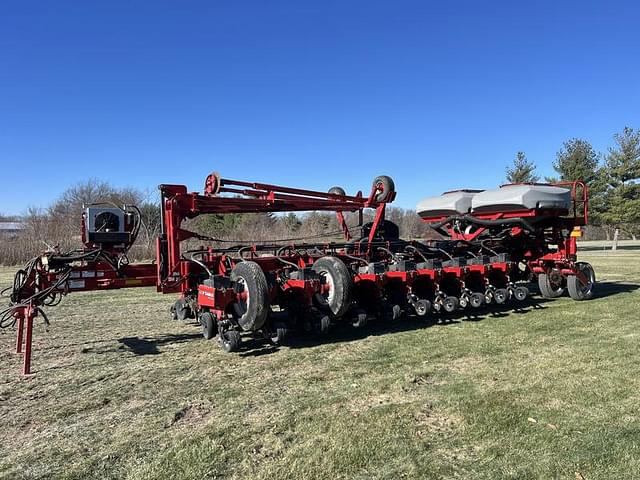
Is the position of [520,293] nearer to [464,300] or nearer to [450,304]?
[464,300]

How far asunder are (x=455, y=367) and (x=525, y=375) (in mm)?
690

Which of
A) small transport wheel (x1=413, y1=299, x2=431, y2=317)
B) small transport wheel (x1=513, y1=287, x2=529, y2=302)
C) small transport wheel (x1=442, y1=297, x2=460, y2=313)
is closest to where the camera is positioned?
small transport wheel (x1=413, y1=299, x2=431, y2=317)

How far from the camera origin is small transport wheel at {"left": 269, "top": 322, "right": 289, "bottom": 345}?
243 inches

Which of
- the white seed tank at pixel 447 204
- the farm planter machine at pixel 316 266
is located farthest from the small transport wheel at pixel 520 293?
the white seed tank at pixel 447 204

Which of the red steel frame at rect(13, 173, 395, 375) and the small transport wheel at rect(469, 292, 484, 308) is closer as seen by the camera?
the red steel frame at rect(13, 173, 395, 375)

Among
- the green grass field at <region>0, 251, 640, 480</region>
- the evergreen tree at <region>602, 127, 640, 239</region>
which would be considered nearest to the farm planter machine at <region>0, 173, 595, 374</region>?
the green grass field at <region>0, 251, 640, 480</region>

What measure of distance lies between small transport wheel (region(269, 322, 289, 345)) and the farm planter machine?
0.01 m

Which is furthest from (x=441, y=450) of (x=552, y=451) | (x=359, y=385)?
(x=359, y=385)

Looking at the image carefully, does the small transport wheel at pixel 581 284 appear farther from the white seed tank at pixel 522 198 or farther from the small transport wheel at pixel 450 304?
the small transport wheel at pixel 450 304

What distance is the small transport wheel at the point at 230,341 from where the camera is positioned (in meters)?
5.98

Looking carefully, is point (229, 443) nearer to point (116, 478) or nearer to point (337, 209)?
point (116, 478)

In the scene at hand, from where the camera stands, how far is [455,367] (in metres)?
5.27

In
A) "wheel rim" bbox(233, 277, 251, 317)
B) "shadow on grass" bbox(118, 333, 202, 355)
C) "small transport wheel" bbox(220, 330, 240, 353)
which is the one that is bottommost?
"shadow on grass" bbox(118, 333, 202, 355)

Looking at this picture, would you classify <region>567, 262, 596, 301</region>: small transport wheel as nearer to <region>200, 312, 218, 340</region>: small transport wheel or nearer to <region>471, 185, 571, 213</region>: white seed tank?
<region>471, 185, 571, 213</region>: white seed tank
